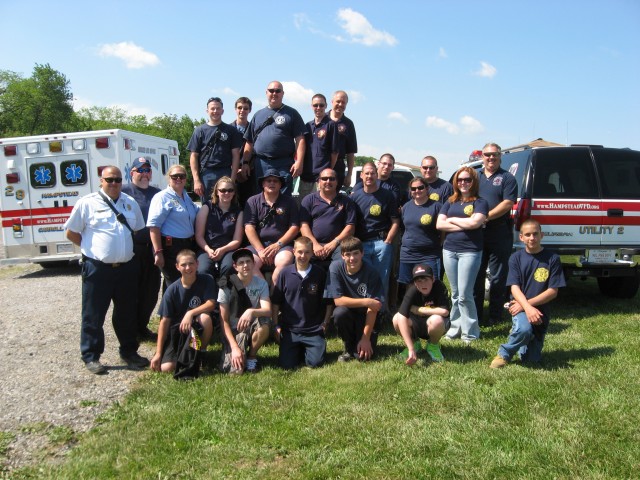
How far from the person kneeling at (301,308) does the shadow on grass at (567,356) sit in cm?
217

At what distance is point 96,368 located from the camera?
511 centimetres

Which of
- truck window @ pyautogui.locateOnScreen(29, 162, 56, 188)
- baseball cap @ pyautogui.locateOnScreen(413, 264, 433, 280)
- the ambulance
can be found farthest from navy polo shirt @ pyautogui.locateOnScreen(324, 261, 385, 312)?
truck window @ pyautogui.locateOnScreen(29, 162, 56, 188)

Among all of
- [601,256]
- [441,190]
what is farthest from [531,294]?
[601,256]

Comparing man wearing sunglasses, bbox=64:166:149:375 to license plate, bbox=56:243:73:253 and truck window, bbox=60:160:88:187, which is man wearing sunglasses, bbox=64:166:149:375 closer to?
truck window, bbox=60:160:88:187

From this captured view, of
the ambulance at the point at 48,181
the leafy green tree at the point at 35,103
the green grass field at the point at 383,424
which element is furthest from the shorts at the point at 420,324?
the leafy green tree at the point at 35,103

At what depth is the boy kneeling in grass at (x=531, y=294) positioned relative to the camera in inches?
195

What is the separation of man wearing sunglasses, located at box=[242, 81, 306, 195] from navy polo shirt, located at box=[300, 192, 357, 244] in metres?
0.59

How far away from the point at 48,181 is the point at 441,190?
29.3 ft

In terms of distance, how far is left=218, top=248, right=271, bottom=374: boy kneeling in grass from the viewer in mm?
5064

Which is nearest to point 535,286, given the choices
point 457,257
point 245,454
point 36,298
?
point 457,257

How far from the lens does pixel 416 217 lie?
20.2ft

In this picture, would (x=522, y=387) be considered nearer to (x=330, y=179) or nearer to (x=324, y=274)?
(x=324, y=274)

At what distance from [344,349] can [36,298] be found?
6.36 metres

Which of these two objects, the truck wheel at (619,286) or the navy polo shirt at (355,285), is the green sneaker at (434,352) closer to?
the navy polo shirt at (355,285)
